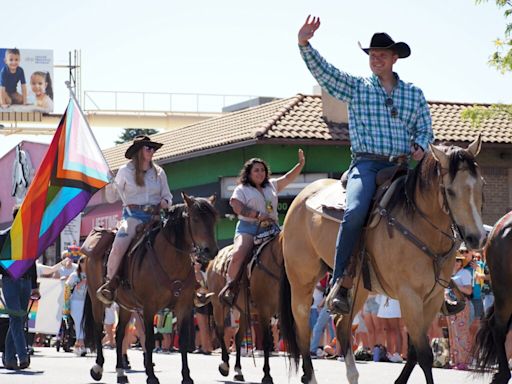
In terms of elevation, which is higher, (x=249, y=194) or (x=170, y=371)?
(x=249, y=194)

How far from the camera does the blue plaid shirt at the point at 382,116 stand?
433 inches

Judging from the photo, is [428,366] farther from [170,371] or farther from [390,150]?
[170,371]

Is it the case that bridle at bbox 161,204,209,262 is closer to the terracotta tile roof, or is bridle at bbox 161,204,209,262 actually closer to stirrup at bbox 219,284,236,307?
stirrup at bbox 219,284,236,307

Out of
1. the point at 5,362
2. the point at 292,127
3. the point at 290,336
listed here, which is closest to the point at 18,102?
the point at 292,127

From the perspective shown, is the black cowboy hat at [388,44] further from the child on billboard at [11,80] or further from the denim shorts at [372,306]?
the child on billboard at [11,80]

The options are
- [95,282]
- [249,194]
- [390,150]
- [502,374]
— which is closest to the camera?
[390,150]

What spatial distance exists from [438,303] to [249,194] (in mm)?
5730

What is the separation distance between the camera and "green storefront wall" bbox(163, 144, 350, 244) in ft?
130

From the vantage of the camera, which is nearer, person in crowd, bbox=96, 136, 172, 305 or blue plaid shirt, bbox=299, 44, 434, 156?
blue plaid shirt, bbox=299, 44, 434, 156

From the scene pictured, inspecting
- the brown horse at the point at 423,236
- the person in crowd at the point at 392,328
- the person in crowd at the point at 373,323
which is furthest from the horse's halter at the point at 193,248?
the person in crowd at the point at 373,323

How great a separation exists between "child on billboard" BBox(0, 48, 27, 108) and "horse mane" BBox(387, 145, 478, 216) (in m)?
74.0

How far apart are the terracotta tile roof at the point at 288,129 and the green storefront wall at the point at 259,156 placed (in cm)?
64

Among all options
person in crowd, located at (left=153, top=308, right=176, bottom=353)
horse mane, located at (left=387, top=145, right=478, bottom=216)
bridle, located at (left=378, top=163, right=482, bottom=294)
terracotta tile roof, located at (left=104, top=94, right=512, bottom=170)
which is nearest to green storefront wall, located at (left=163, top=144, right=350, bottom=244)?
terracotta tile roof, located at (left=104, top=94, right=512, bottom=170)

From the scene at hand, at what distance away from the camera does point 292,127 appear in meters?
39.6
